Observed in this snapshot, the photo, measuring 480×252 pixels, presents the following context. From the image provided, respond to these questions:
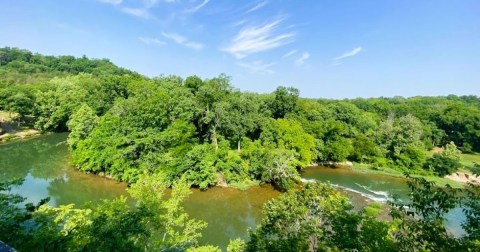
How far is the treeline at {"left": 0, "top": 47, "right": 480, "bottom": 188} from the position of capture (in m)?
30.1

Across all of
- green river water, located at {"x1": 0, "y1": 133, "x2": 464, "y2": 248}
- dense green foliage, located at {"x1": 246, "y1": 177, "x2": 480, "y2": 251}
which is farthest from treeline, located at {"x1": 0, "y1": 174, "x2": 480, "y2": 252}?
green river water, located at {"x1": 0, "y1": 133, "x2": 464, "y2": 248}

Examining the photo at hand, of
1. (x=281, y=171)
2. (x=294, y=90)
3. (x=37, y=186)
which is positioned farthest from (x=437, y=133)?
(x=37, y=186)

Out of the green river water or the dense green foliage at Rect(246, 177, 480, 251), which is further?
the green river water

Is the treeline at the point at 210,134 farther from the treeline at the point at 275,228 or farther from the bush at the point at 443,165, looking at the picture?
the treeline at the point at 275,228

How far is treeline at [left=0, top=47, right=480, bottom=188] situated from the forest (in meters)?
0.14

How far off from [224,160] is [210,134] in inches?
225

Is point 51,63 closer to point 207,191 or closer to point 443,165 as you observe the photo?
point 207,191

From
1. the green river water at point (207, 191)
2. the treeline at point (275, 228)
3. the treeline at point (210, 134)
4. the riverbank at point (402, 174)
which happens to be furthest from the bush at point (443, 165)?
the treeline at point (275, 228)

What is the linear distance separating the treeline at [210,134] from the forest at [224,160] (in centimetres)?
14

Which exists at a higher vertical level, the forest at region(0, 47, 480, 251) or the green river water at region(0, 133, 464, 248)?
the forest at region(0, 47, 480, 251)

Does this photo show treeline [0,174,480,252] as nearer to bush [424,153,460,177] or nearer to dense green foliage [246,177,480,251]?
dense green foliage [246,177,480,251]

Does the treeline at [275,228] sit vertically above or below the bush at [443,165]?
above

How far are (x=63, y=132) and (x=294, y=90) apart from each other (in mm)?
39694

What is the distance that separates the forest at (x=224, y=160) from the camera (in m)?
9.88
